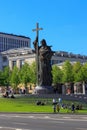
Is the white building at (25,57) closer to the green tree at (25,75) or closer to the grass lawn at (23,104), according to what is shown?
the green tree at (25,75)

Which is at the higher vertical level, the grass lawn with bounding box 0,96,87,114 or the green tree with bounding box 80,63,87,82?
the green tree with bounding box 80,63,87,82

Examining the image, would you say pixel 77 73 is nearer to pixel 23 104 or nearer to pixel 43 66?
pixel 43 66

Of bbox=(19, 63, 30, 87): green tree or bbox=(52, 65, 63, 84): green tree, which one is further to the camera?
bbox=(52, 65, 63, 84): green tree

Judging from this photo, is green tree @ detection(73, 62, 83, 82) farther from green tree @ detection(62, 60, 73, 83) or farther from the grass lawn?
the grass lawn

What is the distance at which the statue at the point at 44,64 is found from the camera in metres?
67.9

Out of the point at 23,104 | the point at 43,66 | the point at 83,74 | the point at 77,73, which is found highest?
the point at 77,73

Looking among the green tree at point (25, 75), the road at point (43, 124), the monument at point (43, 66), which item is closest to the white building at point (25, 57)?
the green tree at point (25, 75)

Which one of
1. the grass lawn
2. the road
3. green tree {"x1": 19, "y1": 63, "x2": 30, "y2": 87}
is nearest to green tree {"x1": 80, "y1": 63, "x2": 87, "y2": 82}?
green tree {"x1": 19, "y1": 63, "x2": 30, "y2": 87}

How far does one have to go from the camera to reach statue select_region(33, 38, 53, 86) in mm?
67938

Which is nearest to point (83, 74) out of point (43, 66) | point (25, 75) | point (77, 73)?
point (77, 73)

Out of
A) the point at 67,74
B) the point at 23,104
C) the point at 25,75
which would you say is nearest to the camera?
the point at 23,104

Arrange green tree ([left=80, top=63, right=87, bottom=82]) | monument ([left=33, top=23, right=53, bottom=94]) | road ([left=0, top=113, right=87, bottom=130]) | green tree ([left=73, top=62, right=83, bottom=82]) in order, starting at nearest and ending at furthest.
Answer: road ([left=0, top=113, right=87, bottom=130]), monument ([left=33, top=23, right=53, bottom=94]), green tree ([left=73, top=62, right=83, bottom=82]), green tree ([left=80, top=63, right=87, bottom=82])

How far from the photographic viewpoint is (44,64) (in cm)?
6831

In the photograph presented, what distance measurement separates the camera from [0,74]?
145125 millimetres
